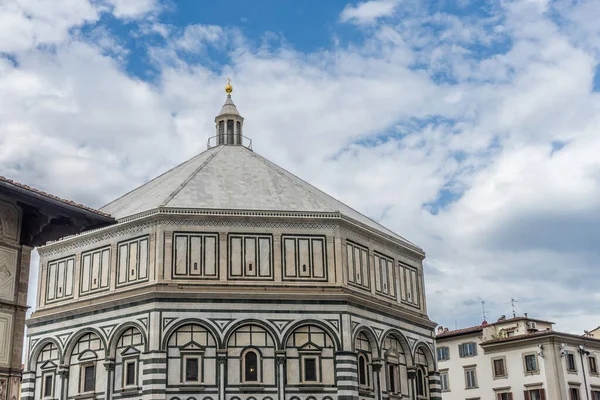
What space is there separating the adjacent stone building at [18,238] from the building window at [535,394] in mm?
31466

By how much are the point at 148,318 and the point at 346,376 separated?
7.41 meters

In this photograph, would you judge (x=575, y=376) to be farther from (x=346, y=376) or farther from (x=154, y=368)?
(x=154, y=368)

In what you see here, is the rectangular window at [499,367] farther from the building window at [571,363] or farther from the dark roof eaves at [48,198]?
the dark roof eaves at [48,198]

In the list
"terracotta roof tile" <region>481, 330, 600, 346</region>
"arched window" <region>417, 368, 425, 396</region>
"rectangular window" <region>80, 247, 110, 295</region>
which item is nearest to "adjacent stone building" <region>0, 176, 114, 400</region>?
"rectangular window" <region>80, 247, 110, 295</region>

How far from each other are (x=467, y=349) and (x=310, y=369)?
19287 millimetres

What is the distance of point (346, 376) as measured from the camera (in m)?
30.1

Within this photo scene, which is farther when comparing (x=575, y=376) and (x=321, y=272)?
(x=575, y=376)

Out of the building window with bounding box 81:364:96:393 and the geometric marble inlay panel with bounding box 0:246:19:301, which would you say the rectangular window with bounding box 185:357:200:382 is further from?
the geometric marble inlay panel with bounding box 0:246:19:301

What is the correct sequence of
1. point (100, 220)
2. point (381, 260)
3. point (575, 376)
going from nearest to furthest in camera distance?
point (100, 220)
point (381, 260)
point (575, 376)

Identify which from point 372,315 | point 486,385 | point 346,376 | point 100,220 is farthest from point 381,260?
point 100,220

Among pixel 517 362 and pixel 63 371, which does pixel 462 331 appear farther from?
pixel 63 371

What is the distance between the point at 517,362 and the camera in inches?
1756

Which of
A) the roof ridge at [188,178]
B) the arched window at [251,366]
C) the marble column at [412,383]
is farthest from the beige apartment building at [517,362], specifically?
the arched window at [251,366]

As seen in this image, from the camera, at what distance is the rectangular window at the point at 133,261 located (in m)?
31.0
